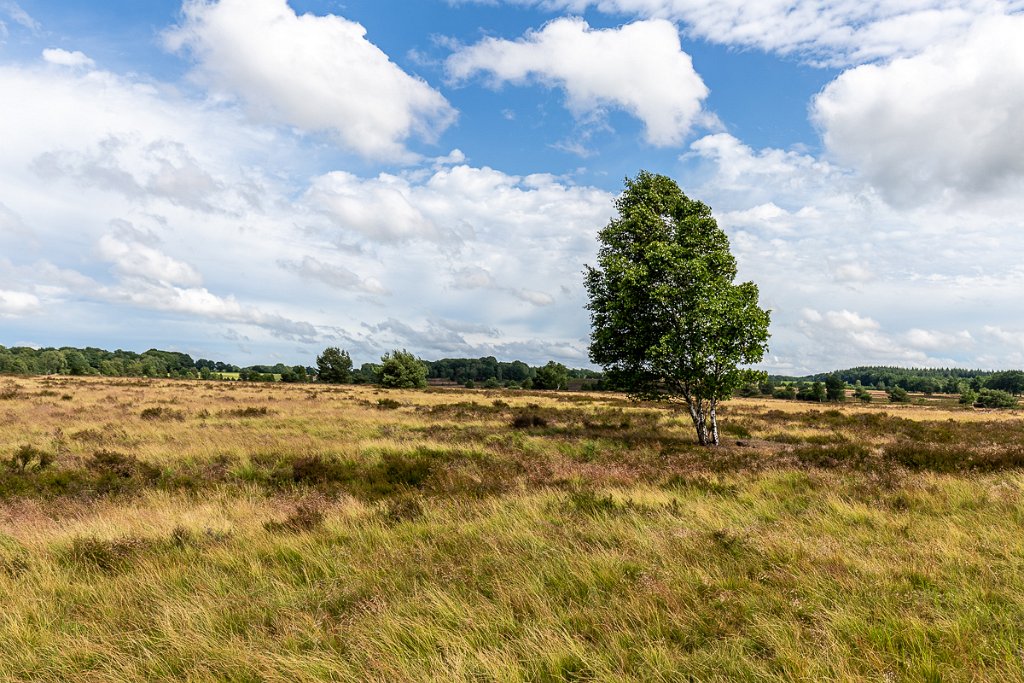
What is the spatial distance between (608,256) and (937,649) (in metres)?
16.7

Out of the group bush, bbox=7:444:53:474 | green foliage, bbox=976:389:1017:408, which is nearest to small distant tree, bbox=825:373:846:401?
green foliage, bbox=976:389:1017:408

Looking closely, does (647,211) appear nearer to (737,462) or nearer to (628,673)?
(737,462)

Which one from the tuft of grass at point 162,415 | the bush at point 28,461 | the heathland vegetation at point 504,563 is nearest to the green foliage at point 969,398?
the heathland vegetation at point 504,563

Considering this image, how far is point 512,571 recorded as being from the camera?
5.54 metres

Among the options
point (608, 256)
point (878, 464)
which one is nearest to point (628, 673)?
point (878, 464)

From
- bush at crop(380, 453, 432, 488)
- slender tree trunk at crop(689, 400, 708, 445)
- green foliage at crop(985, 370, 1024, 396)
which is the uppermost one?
green foliage at crop(985, 370, 1024, 396)

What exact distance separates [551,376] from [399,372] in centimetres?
3532

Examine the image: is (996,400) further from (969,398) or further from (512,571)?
(512,571)

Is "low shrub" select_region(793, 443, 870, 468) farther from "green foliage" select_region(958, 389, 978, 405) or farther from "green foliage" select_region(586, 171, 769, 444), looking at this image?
"green foliage" select_region(958, 389, 978, 405)

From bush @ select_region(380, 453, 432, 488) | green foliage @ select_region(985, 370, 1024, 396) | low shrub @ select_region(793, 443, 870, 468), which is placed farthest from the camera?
green foliage @ select_region(985, 370, 1024, 396)

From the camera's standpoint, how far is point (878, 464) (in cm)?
1301

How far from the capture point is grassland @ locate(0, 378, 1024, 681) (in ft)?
12.6

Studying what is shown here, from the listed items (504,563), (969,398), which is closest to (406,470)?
(504,563)

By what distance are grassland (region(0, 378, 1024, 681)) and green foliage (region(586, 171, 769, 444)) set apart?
5436 mm
